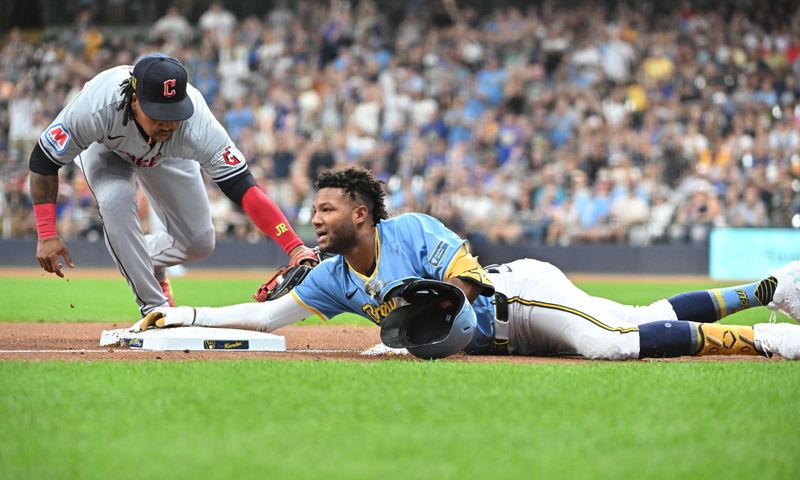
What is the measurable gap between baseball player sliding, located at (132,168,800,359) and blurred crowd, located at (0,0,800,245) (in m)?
11.6

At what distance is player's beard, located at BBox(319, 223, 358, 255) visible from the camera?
228 inches

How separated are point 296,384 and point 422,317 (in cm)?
126

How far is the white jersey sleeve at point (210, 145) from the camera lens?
278 inches

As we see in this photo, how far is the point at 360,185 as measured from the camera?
5.95m

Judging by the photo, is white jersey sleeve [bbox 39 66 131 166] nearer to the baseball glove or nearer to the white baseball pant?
the baseball glove

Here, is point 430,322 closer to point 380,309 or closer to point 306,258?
point 380,309

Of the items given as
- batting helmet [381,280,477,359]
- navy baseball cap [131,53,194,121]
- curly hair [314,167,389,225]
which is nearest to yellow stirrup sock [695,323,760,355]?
batting helmet [381,280,477,359]

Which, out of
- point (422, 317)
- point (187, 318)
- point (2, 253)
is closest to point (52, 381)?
point (187, 318)

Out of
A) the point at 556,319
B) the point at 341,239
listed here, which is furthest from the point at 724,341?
the point at 341,239

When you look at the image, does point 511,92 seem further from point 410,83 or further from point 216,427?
point 216,427

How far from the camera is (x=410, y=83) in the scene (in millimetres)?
20828

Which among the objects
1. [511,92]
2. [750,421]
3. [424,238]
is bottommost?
[750,421]

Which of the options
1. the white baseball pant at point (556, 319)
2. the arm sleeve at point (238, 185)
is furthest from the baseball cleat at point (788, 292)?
the arm sleeve at point (238, 185)

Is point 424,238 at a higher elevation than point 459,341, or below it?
higher
